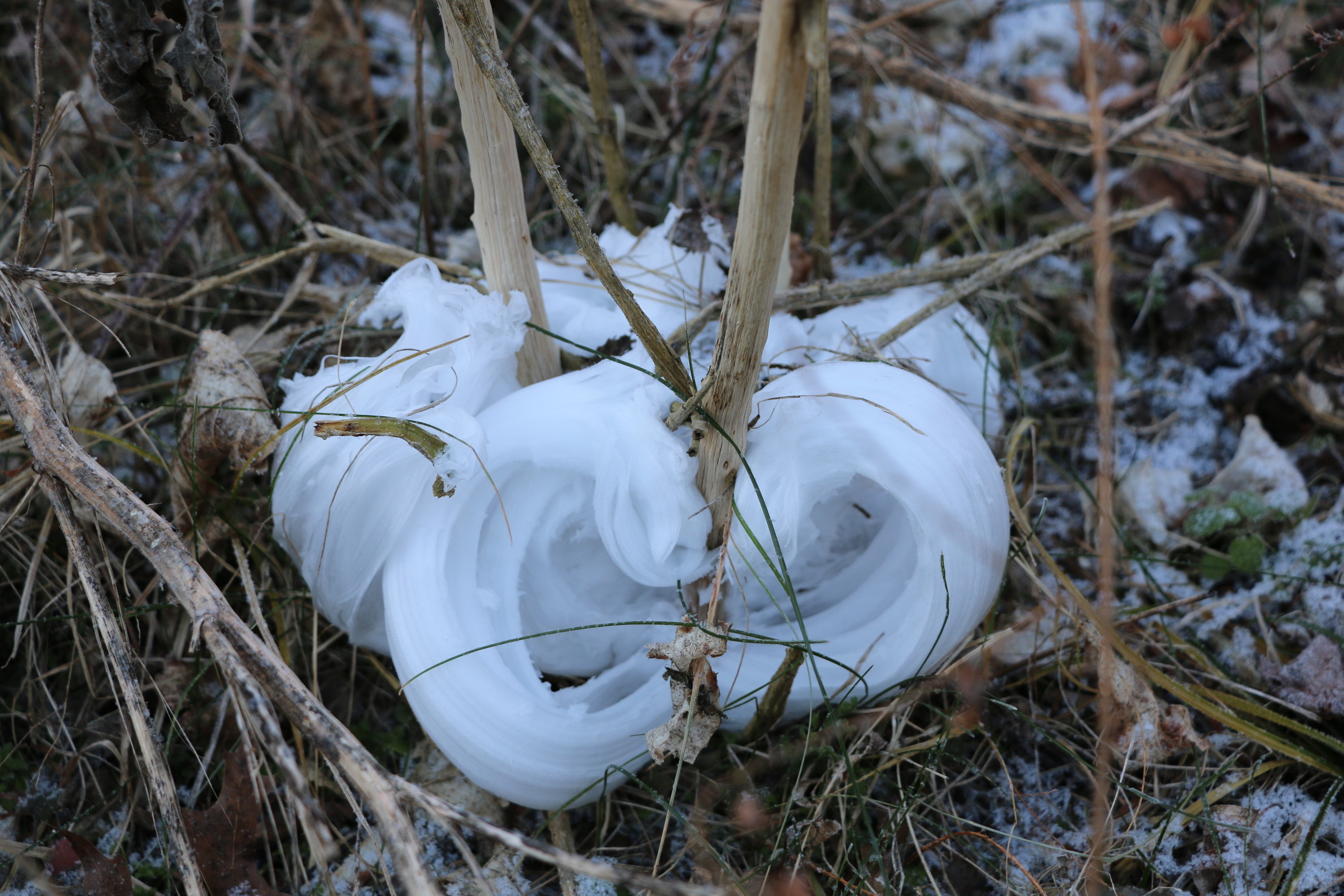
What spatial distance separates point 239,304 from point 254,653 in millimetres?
1166

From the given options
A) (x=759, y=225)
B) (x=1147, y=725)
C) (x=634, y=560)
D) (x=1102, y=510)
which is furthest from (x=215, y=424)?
(x=1147, y=725)

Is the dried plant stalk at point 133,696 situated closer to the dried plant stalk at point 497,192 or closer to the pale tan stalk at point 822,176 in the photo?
the dried plant stalk at point 497,192

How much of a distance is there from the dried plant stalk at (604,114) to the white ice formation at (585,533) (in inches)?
19.8

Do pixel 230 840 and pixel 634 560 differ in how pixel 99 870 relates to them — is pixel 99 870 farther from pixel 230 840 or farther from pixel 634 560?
pixel 634 560

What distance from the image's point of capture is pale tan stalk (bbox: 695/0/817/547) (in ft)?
2.37

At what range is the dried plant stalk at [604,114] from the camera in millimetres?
1423

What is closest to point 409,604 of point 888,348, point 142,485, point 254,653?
point 254,653

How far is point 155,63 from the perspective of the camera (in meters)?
0.95

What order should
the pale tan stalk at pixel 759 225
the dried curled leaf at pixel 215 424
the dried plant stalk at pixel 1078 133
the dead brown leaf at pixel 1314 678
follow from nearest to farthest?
1. the pale tan stalk at pixel 759 225
2. the dead brown leaf at pixel 1314 678
3. the dried curled leaf at pixel 215 424
4. the dried plant stalk at pixel 1078 133

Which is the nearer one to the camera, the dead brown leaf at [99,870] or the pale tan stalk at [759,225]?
the pale tan stalk at [759,225]

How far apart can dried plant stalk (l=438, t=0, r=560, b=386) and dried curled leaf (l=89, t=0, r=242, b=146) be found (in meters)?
0.26

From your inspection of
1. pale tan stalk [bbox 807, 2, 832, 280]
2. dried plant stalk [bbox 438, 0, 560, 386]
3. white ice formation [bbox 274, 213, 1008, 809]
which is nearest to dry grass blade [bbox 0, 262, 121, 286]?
white ice formation [bbox 274, 213, 1008, 809]

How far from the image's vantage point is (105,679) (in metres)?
1.34

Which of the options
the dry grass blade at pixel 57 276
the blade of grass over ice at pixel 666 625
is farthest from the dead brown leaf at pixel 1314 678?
the dry grass blade at pixel 57 276
